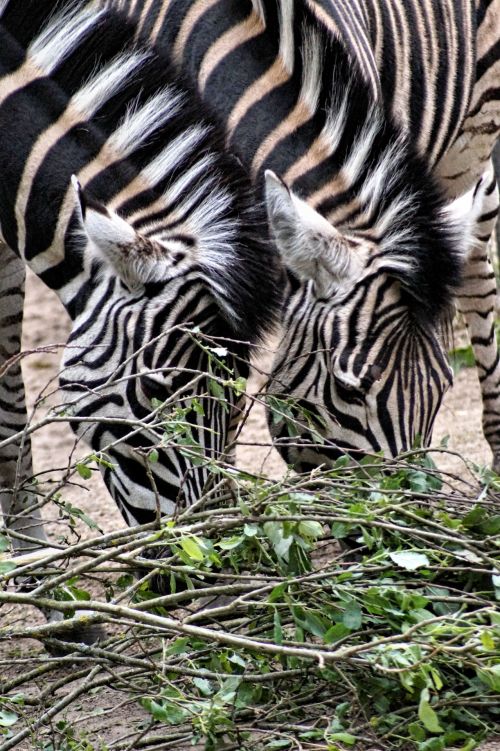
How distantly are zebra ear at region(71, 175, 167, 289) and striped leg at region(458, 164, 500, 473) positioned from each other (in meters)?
2.89

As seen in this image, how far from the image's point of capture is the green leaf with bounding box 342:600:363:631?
3.22m

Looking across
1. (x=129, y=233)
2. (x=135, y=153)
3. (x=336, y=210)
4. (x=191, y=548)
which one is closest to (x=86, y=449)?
(x=135, y=153)

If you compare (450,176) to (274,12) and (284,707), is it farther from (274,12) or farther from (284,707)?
(284,707)

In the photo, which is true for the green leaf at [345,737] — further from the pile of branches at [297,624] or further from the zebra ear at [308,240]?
the zebra ear at [308,240]

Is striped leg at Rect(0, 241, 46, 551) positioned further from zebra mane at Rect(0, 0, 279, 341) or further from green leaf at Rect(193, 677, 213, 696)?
green leaf at Rect(193, 677, 213, 696)

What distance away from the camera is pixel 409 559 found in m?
3.27

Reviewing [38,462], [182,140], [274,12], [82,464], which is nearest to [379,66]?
[274,12]

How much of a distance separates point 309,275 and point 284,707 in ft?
5.04

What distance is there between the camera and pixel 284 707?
11.5 feet

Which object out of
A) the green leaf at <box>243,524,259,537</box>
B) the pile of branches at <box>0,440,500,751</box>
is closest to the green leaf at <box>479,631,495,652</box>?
the pile of branches at <box>0,440,500,751</box>

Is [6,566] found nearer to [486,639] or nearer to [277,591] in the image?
[277,591]

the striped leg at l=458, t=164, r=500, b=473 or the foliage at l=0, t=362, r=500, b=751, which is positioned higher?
the striped leg at l=458, t=164, r=500, b=473

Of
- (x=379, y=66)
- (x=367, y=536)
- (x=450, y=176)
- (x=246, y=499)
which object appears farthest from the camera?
(x=450, y=176)

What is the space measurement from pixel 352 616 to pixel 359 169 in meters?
1.81
